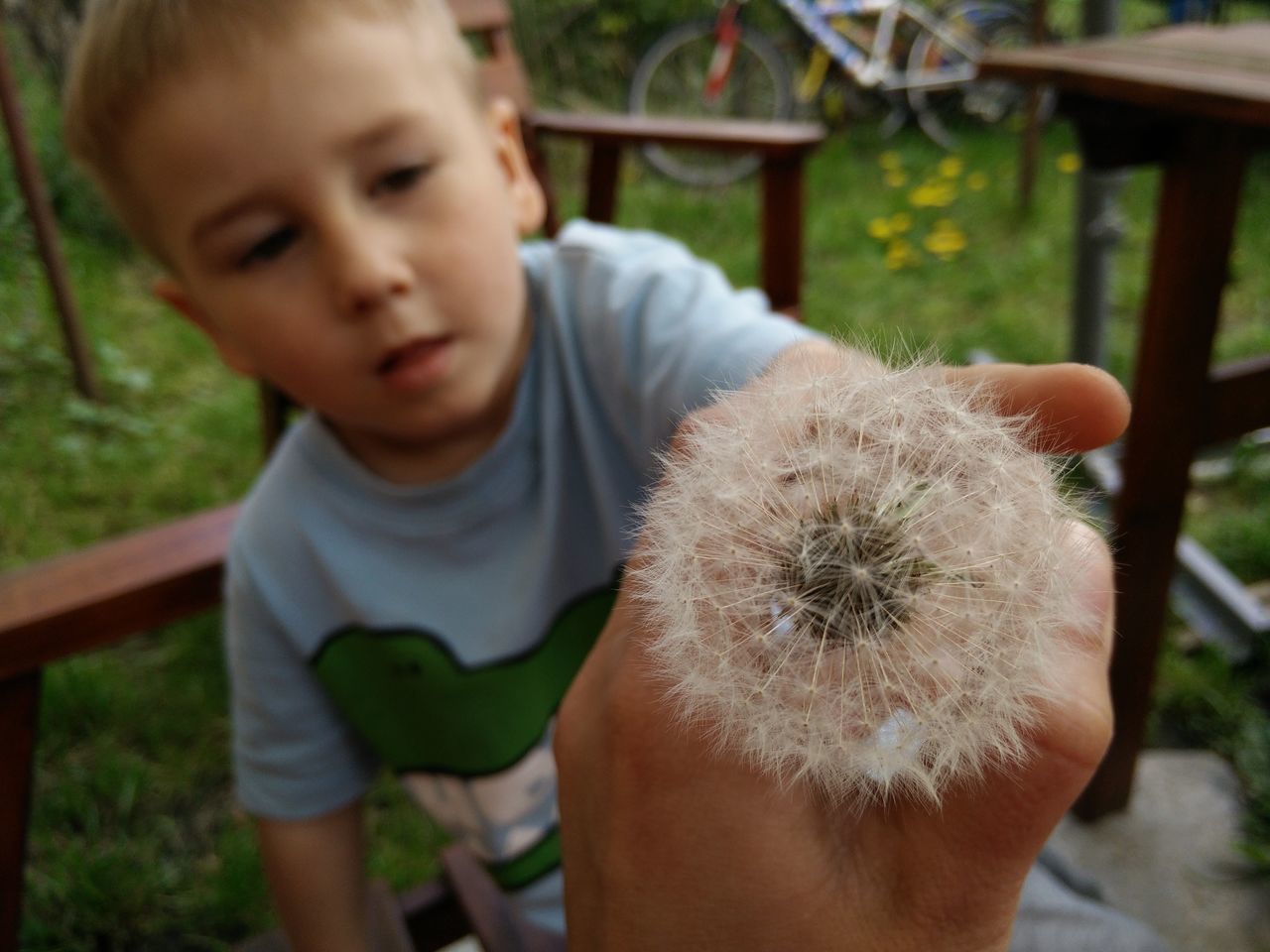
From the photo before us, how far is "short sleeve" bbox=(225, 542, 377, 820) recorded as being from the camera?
1.57 m

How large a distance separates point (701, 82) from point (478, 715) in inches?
265

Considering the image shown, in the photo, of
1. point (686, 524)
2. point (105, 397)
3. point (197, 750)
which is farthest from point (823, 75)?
point (686, 524)

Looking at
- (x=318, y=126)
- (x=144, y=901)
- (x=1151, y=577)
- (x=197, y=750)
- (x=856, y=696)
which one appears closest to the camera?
(x=856, y=696)

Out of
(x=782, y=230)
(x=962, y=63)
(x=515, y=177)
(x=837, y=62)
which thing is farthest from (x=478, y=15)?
(x=962, y=63)

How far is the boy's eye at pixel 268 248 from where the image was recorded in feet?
4.04

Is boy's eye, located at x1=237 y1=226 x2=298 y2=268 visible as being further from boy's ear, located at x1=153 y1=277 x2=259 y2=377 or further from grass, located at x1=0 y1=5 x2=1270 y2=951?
grass, located at x1=0 y1=5 x2=1270 y2=951

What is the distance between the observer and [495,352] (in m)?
1.41

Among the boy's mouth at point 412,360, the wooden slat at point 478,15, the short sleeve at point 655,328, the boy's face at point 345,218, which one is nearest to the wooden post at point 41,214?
the wooden slat at point 478,15

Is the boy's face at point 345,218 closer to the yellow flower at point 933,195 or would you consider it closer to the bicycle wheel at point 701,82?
the yellow flower at point 933,195

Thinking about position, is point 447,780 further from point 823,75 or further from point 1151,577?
point 823,75

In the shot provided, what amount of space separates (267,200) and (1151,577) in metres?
1.93

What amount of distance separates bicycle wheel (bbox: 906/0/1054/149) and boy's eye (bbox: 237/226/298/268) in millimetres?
6482

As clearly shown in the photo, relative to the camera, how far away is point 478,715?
157 centimetres

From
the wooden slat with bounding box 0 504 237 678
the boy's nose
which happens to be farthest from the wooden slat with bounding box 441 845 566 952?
the boy's nose
